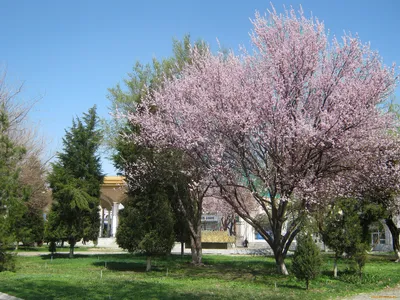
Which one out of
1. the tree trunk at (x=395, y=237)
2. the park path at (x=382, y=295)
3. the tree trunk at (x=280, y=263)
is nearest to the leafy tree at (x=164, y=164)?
the tree trunk at (x=280, y=263)

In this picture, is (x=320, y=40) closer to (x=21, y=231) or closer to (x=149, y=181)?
(x=149, y=181)

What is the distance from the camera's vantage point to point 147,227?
17062mm

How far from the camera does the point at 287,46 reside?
15602mm

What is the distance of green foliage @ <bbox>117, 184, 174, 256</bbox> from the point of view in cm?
1670

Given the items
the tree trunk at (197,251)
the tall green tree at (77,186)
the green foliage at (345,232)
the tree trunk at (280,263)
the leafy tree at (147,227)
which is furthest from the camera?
the tall green tree at (77,186)

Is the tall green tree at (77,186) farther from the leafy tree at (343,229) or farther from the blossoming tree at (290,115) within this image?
the leafy tree at (343,229)

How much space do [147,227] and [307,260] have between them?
290 inches

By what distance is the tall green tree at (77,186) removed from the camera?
23.2 m

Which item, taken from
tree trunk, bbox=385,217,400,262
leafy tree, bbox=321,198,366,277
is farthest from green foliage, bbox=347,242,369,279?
tree trunk, bbox=385,217,400,262

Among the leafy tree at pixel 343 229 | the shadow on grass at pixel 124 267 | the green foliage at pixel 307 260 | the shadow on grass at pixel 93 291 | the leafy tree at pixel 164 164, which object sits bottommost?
the shadow on grass at pixel 124 267

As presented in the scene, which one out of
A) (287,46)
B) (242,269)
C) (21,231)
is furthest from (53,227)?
(287,46)

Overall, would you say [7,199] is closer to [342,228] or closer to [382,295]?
[342,228]

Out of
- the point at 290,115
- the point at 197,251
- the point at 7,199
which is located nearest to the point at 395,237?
the point at 197,251

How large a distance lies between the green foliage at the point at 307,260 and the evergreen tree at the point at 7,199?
33.9 ft
